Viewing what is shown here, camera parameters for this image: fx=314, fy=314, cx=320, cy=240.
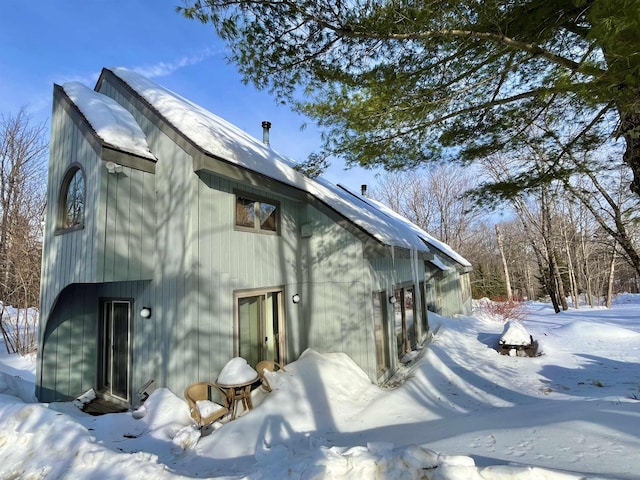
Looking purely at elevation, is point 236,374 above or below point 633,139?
below

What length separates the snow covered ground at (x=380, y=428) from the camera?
243 cm

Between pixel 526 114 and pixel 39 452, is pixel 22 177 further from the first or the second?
pixel 526 114

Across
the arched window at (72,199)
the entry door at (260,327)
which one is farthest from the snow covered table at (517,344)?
the arched window at (72,199)

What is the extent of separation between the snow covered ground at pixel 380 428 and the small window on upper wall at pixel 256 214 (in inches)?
107

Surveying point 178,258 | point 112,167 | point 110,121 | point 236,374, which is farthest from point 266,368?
point 110,121

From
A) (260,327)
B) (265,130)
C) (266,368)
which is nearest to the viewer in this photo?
(266,368)

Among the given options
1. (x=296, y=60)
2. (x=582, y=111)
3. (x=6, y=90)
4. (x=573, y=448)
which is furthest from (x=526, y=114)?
(x=6, y=90)

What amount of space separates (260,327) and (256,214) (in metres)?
2.16

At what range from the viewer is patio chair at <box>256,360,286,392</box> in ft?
17.3

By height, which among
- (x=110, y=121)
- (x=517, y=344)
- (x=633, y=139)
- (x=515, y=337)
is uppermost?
(x=110, y=121)

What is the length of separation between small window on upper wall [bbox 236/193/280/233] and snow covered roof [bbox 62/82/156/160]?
165 cm

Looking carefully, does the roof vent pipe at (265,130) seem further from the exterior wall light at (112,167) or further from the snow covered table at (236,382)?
the snow covered table at (236,382)

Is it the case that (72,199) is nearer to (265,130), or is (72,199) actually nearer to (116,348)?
(116,348)

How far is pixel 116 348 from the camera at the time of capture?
568cm
